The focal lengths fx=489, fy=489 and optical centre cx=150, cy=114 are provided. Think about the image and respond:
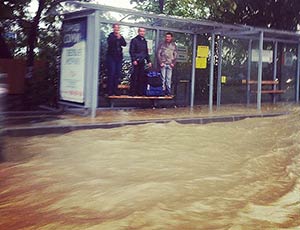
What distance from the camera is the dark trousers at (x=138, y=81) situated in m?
13.0

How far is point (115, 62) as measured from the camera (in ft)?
41.1

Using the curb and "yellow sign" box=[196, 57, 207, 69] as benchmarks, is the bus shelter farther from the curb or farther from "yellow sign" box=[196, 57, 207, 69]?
the curb

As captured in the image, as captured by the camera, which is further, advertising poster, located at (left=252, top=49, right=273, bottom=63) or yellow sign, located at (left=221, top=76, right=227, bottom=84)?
advertising poster, located at (left=252, top=49, right=273, bottom=63)

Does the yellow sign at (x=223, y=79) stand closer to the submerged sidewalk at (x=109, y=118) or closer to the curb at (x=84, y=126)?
the submerged sidewalk at (x=109, y=118)

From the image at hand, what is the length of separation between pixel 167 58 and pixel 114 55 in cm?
183

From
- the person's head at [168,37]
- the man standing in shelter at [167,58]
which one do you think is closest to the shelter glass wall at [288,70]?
the man standing in shelter at [167,58]

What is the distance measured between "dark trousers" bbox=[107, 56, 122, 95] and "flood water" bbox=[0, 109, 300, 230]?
3209mm

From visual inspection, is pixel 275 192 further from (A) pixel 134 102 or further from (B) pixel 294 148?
(A) pixel 134 102

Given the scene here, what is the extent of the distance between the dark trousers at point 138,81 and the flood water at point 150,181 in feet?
12.2

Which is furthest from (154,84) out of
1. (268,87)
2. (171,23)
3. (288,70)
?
(288,70)

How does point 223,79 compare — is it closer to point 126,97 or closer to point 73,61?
point 126,97

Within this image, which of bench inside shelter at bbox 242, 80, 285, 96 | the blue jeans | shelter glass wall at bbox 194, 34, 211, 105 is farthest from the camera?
bench inside shelter at bbox 242, 80, 285, 96

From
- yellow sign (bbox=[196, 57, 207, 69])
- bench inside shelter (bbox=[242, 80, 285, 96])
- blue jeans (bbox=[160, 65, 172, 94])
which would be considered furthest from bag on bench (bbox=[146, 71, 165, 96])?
bench inside shelter (bbox=[242, 80, 285, 96])

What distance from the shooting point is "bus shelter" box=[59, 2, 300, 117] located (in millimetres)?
11219
